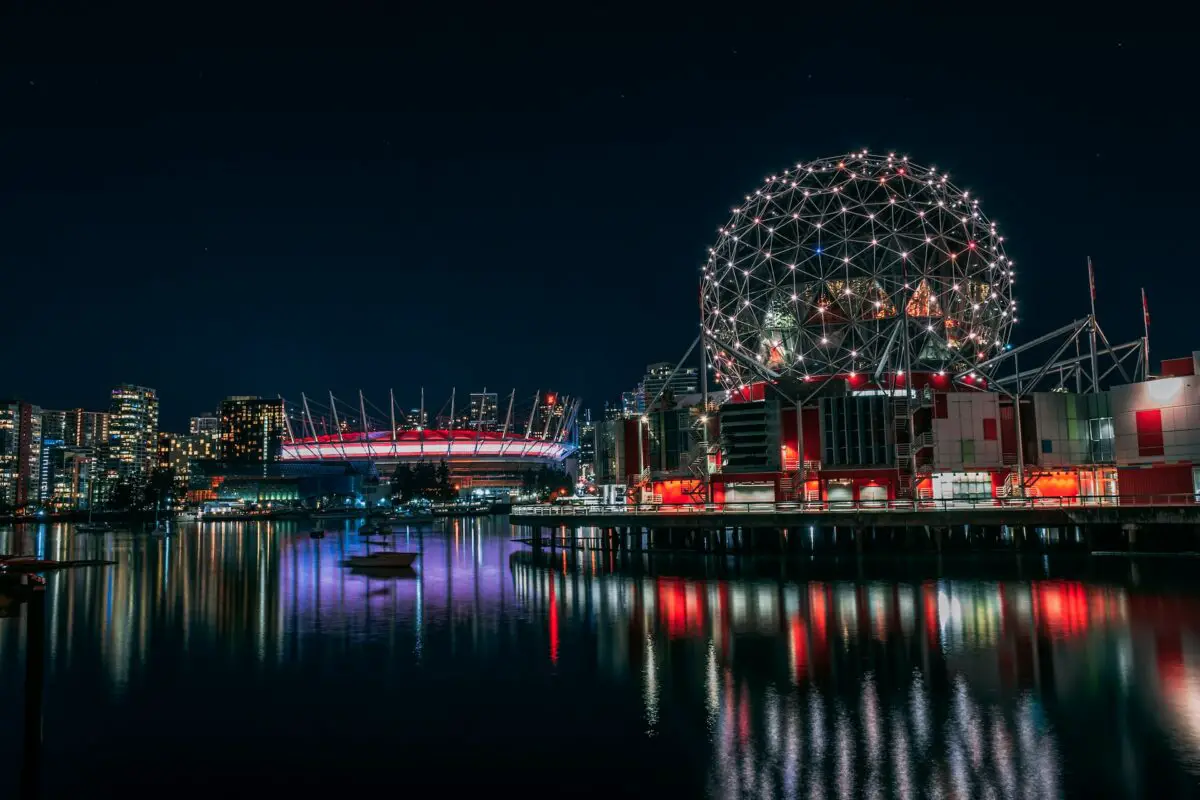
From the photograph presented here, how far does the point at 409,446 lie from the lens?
555 ft

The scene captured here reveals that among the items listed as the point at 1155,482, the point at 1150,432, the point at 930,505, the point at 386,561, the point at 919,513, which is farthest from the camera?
the point at 1150,432

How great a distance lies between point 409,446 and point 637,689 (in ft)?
496

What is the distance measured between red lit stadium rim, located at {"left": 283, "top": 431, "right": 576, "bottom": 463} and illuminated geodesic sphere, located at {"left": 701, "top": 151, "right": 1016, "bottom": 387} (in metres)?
110

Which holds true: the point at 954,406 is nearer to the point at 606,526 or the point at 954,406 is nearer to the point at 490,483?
the point at 606,526

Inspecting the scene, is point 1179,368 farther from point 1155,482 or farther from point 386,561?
point 386,561

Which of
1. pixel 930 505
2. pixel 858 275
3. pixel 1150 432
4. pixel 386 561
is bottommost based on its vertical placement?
pixel 386 561

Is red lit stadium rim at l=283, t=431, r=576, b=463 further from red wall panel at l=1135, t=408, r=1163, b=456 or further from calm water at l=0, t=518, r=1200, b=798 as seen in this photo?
calm water at l=0, t=518, r=1200, b=798

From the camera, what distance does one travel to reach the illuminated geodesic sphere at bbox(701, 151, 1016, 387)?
60844 millimetres

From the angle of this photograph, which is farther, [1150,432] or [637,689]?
[1150,432]

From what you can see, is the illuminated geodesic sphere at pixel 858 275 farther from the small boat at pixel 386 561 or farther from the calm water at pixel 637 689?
the small boat at pixel 386 561

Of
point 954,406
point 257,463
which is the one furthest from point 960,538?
point 257,463

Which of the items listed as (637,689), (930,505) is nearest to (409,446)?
(930,505)

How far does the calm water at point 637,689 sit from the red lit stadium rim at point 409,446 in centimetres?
12823

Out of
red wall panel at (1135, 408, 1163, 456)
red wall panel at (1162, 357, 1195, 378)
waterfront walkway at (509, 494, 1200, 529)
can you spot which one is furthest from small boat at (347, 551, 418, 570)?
red wall panel at (1162, 357, 1195, 378)
